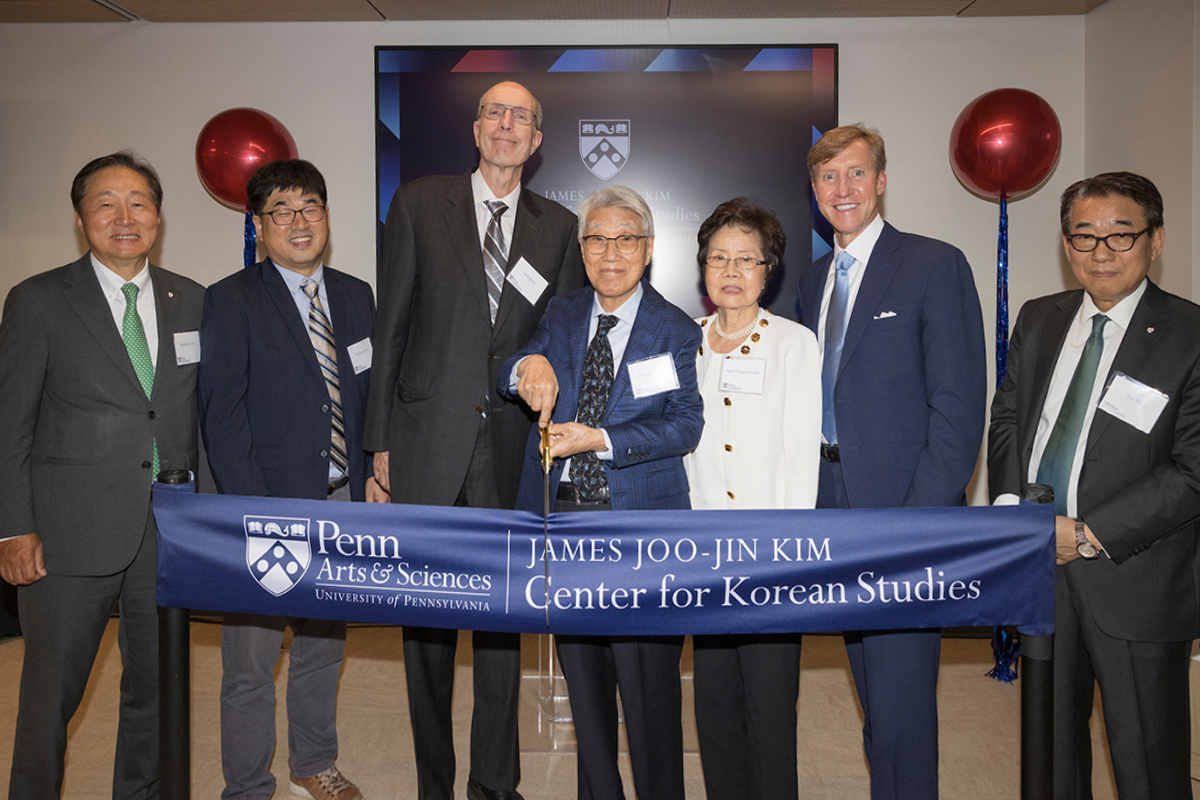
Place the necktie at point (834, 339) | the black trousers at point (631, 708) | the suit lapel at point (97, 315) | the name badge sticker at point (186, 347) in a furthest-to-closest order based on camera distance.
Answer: the name badge sticker at point (186, 347), the suit lapel at point (97, 315), the necktie at point (834, 339), the black trousers at point (631, 708)

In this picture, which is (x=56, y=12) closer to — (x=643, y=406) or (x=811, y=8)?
(x=811, y=8)

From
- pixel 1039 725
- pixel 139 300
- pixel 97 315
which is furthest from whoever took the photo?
pixel 139 300

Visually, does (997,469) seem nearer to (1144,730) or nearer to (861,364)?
(861,364)

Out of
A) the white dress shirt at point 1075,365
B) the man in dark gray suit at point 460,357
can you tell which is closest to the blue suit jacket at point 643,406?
the man in dark gray suit at point 460,357

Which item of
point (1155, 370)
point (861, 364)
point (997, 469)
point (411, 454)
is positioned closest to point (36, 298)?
point (411, 454)

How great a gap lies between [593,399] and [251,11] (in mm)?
3758

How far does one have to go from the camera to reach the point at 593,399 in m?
2.29

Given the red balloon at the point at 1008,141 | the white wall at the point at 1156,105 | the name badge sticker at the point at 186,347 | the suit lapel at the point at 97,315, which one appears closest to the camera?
the suit lapel at the point at 97,315

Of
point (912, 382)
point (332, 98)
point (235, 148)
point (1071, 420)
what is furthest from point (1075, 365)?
point (332, 98)

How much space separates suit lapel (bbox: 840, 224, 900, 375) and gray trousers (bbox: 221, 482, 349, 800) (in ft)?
5.69

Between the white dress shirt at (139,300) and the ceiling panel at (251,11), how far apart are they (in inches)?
102

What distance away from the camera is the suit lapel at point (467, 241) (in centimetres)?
262

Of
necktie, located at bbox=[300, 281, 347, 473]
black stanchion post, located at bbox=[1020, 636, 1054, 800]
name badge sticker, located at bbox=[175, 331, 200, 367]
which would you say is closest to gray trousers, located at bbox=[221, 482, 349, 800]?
necktie, located at bbox=[300, 281, 347, 473]

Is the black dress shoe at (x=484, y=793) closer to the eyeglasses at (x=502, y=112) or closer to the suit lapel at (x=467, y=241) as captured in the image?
the suit lapel at (x=467, y=241)
